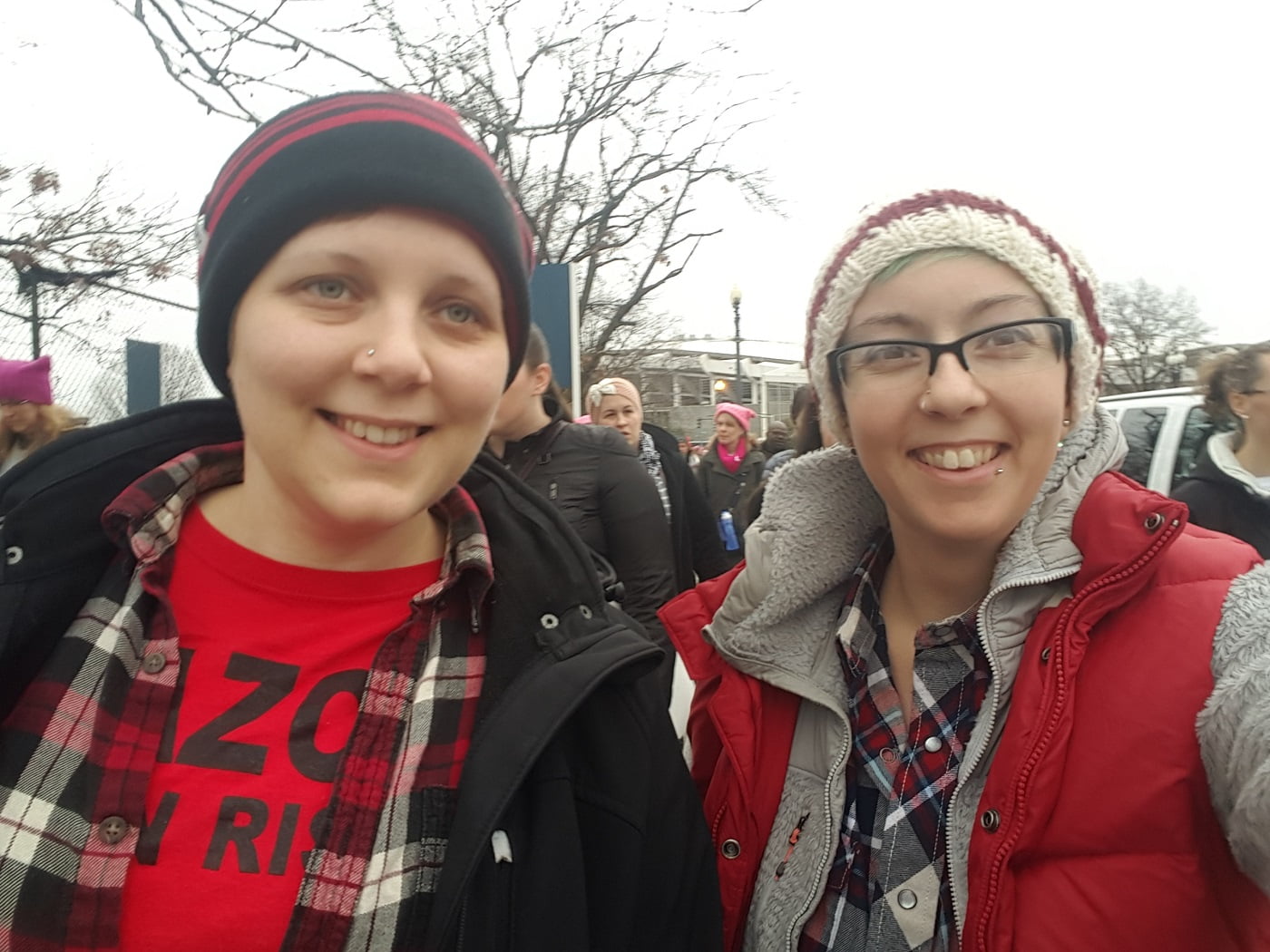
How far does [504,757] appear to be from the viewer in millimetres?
1136

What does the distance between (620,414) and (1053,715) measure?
362 cm

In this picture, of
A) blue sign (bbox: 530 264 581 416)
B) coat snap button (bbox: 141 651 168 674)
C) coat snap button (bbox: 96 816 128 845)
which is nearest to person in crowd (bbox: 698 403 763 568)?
blue sign (bbox: 530 264 581 416)

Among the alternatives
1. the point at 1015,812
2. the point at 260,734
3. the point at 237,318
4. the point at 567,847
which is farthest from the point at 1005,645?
the point at 237,318

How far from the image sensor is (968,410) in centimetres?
130

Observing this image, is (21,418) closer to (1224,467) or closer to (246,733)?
(246,733)

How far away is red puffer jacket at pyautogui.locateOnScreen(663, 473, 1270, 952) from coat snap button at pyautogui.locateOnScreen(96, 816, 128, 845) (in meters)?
1.18

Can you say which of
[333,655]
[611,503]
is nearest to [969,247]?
[333,655]

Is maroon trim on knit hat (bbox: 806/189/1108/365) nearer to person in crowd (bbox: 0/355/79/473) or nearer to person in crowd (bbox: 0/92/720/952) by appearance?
person in crowd (bbox: 0/92/720/952)

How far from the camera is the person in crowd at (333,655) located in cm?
105

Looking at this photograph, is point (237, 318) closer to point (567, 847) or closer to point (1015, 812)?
point (567, 847)

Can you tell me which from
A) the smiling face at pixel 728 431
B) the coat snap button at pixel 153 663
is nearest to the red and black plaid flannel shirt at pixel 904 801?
the coat snap button at pixel 153 663

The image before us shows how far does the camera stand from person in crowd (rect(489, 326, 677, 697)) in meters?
3.15

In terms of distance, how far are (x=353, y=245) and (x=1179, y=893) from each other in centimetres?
144

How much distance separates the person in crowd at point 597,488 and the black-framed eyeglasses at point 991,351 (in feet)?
6.20
